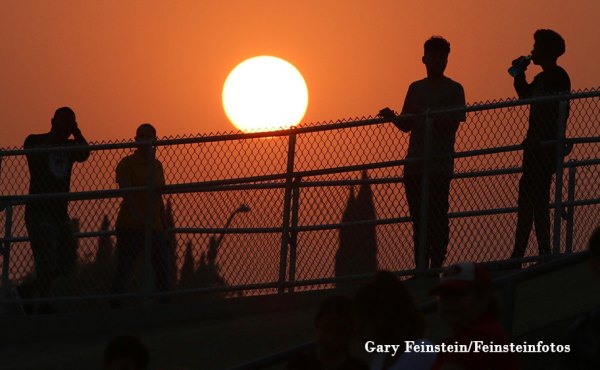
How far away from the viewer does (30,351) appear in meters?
14.3

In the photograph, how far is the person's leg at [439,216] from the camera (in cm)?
1349

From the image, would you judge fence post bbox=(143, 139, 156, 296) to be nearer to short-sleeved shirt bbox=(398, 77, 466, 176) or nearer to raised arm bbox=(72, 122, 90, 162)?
raised arm bbox=(72, 122, 90, 162)

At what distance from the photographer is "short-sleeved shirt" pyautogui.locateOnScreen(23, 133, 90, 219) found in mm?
15094

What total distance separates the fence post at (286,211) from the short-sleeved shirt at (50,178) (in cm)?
192

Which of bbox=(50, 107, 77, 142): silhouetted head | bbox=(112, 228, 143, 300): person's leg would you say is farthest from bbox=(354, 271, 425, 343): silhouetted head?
bbox=(50, 107, 77, 142): silhouetted head

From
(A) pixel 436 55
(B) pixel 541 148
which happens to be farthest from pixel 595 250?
(A) pixel 436 55

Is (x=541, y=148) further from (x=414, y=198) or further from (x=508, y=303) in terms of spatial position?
(x=508, y=303)

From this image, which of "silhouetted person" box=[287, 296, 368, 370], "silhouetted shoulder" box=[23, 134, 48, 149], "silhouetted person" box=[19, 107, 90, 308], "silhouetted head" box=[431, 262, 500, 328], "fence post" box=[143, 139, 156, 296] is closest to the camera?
"silhouetted head" box=[431, 262, 500, 328]

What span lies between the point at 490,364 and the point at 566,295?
4.15 meters

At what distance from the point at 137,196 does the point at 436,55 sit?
2.97 meters

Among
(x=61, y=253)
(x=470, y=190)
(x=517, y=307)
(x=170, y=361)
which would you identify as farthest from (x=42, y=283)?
(x=517, y=307)

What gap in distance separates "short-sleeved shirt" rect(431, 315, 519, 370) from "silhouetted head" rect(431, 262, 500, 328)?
0.14 ft

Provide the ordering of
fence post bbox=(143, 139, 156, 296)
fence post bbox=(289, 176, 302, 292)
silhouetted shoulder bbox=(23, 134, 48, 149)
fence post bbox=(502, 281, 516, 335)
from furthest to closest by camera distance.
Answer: silhouetted shoulder bbox=(23, 134, 48, 149) → fence post bbox=(143, 139, 156, 296) → fence post bbox=(289, 176, 302, 292) → fence post bbox=(502, 281, 516, 335)

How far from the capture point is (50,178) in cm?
1520
